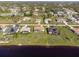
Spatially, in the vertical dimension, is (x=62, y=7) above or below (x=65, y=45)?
above

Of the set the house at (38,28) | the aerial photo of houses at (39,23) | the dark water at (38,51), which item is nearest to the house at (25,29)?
the aerial photo of houses at (39,23)

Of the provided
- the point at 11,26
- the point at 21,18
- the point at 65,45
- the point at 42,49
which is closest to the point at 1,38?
the point at 11,26

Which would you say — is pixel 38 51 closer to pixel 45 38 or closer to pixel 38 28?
pixel 45 38

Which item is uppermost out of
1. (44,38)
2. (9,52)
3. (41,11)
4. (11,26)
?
(41,11)

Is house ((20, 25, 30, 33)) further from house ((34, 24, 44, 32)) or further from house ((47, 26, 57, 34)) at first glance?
house ((47, 26, 57, 34))

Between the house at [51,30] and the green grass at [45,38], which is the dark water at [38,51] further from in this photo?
the house at [51,30]

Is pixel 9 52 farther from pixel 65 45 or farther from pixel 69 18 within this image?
pixel 69 18
